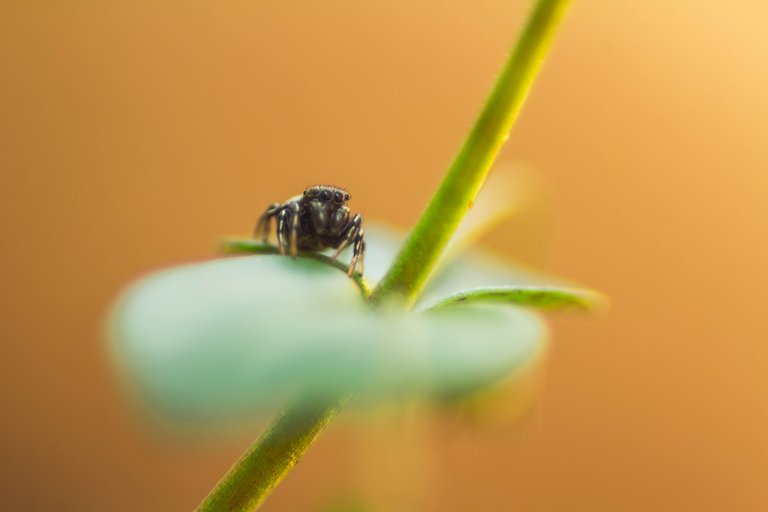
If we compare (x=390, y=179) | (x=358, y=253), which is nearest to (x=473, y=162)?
(x=358, y=253)

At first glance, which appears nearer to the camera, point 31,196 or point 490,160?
point 490,160

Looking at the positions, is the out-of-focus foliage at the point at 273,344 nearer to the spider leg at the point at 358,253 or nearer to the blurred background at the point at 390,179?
the spider leg at the point at 358,253

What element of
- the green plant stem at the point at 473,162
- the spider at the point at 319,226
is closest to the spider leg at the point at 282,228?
the spider at the point at 319,226

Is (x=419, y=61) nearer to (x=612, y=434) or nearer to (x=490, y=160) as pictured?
Answer: (x=612, y=434)

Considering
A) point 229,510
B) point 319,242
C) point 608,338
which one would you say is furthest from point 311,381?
point 608,338

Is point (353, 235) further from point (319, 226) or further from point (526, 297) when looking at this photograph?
point (526, 297)

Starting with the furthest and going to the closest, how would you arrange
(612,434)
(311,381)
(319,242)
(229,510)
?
(612,434)
(319,242)
(229,510)
(311,381)
